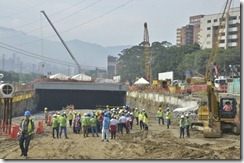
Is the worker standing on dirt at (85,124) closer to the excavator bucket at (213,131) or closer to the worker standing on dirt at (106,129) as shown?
the worker standing on dirt at (106,129)

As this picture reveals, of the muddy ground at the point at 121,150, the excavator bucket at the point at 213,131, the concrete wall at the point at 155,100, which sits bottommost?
the muddy ground at the point at 121,150

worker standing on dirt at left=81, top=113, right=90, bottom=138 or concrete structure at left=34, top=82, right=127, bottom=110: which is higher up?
concrete structure at left=34, top=82, right=127, bottom=110

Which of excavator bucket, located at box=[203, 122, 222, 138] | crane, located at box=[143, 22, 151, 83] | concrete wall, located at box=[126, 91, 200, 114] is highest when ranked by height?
crane, located at box=[143, 22, 151, 83]

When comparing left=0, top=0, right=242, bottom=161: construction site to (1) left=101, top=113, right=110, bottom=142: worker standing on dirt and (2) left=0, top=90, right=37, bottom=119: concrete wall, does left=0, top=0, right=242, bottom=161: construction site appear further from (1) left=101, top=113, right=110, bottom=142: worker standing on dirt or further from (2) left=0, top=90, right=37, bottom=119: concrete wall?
(2) left=0, top=90, right=37, bottom=119: concrete wall

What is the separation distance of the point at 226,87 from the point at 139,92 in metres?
30.9

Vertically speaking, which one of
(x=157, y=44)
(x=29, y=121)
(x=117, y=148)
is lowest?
(x=117, y=148)

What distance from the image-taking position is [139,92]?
241ft

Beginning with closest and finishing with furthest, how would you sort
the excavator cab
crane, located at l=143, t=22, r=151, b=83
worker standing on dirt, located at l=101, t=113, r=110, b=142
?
1. worker standing on dirt, located at l=101, t=113, r=110, b=142
2. the excavator cab
3. crane, located at l=143, t=22, r=151, b=83

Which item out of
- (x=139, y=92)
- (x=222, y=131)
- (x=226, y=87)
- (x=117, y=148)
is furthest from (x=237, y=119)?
(x=139, y=92)

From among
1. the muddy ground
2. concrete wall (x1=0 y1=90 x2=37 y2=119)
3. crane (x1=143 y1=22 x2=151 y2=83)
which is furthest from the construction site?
crane (x1=143 y1=22 x2=151 y2=83)

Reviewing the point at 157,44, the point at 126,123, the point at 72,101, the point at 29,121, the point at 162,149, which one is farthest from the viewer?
the point at 157,44

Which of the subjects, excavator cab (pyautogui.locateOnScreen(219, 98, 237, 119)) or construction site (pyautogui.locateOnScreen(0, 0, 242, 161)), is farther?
excavator cab (pyautogui.locateOnScreen(219, 98, 237, 119))

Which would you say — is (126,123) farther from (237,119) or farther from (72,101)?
(72,101)

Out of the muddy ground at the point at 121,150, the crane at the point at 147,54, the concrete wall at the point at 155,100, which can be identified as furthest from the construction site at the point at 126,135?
the crane at the point at 147,54
